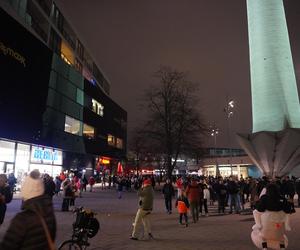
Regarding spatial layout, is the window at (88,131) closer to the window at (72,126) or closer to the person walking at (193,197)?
the window at (72,126)

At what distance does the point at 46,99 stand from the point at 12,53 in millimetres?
7274

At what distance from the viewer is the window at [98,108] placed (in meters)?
61.0

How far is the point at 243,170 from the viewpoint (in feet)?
316

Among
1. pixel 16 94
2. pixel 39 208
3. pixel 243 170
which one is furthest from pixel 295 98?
pixel 243 170

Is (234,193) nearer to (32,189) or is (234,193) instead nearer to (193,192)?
(193,192)

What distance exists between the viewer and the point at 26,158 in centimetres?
3628

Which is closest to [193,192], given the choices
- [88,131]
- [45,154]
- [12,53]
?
[12,53]

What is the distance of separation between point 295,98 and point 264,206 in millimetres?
42554

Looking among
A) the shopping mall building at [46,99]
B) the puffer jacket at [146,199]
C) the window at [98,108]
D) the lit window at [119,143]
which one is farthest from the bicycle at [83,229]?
the lit window at [119,143]

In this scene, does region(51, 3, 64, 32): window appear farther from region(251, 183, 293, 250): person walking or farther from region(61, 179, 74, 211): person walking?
region(251, 183, 293, 250): person walking

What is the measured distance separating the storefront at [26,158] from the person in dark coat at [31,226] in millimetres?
30366

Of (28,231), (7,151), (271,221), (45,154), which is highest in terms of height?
(45,154)

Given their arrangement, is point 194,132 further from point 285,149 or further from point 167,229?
point 167,229

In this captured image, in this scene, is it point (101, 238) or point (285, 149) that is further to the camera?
point (285, 149)
